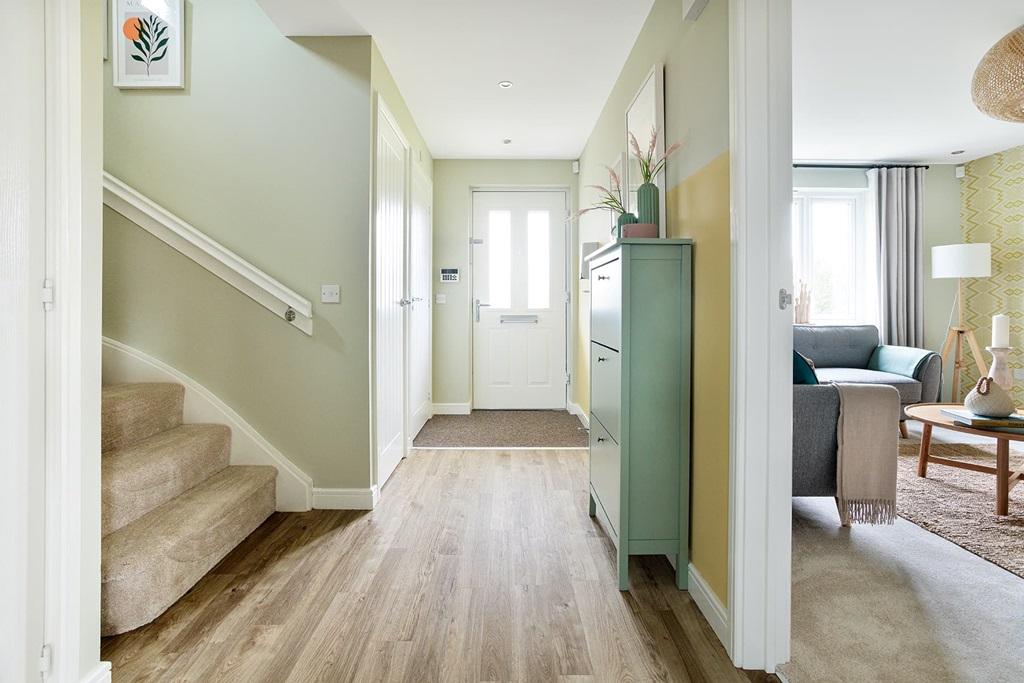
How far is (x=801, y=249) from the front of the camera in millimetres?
5656

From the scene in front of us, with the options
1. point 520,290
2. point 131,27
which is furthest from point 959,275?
point 131,27

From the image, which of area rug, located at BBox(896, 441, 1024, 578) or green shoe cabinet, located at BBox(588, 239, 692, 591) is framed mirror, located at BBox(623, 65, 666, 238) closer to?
green shoe cabinet, located at BBox(588, 239, 692, 591)

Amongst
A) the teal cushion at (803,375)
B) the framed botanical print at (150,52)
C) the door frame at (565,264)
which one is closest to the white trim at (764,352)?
the teal cushion at (803,375)

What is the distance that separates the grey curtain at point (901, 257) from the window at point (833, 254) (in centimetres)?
19

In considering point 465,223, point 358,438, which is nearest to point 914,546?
point 358,438

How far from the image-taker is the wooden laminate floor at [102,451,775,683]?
1.49 meters

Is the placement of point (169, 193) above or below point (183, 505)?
above

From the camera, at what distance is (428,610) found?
5.88 ft

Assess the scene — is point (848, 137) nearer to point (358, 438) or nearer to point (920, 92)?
point (920, 92)

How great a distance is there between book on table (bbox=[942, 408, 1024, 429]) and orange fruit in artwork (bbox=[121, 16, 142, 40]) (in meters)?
4.58

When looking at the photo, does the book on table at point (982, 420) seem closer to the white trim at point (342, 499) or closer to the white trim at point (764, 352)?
the white trim at point (764, 352)

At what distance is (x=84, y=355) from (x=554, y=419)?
13.0ft

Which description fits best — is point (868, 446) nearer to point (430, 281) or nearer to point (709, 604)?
point (709, 604)

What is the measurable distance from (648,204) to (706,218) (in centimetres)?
45
